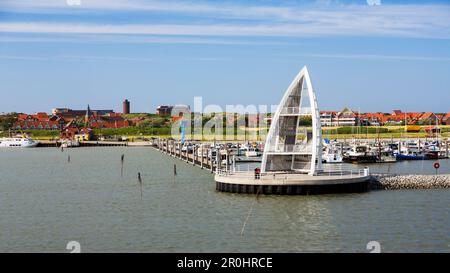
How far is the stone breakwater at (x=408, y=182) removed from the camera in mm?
45688

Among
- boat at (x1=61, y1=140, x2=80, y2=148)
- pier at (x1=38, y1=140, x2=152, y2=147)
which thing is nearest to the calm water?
boat at (x1=61, y1=140, x2=80, y2=148)

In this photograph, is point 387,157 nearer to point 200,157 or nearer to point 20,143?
point 200,157

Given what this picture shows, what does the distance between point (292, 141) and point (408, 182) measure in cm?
838

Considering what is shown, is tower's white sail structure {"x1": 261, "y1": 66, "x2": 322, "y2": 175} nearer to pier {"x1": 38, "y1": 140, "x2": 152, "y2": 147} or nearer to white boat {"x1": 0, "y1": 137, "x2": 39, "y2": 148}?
pier {"x1": 38, "y1": 140, "x2": 152, "y2": 147}

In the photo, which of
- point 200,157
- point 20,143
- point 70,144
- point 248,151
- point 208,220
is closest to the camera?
point 208,220

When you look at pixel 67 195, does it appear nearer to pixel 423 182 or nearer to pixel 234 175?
pixel 234 175

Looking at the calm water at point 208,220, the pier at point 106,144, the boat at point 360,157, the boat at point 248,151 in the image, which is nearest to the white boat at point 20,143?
the pier at point 106,144

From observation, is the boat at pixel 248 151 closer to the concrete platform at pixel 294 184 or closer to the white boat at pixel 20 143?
the concrete platform at pixel 294 184

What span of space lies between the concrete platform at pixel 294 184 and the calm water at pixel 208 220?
736mm

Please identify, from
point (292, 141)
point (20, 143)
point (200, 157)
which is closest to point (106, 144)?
point (20, 143)

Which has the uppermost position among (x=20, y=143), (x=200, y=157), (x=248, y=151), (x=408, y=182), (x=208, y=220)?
(x=248, y=151)

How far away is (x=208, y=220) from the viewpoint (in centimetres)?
3425

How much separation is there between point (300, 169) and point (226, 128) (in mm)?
87496
